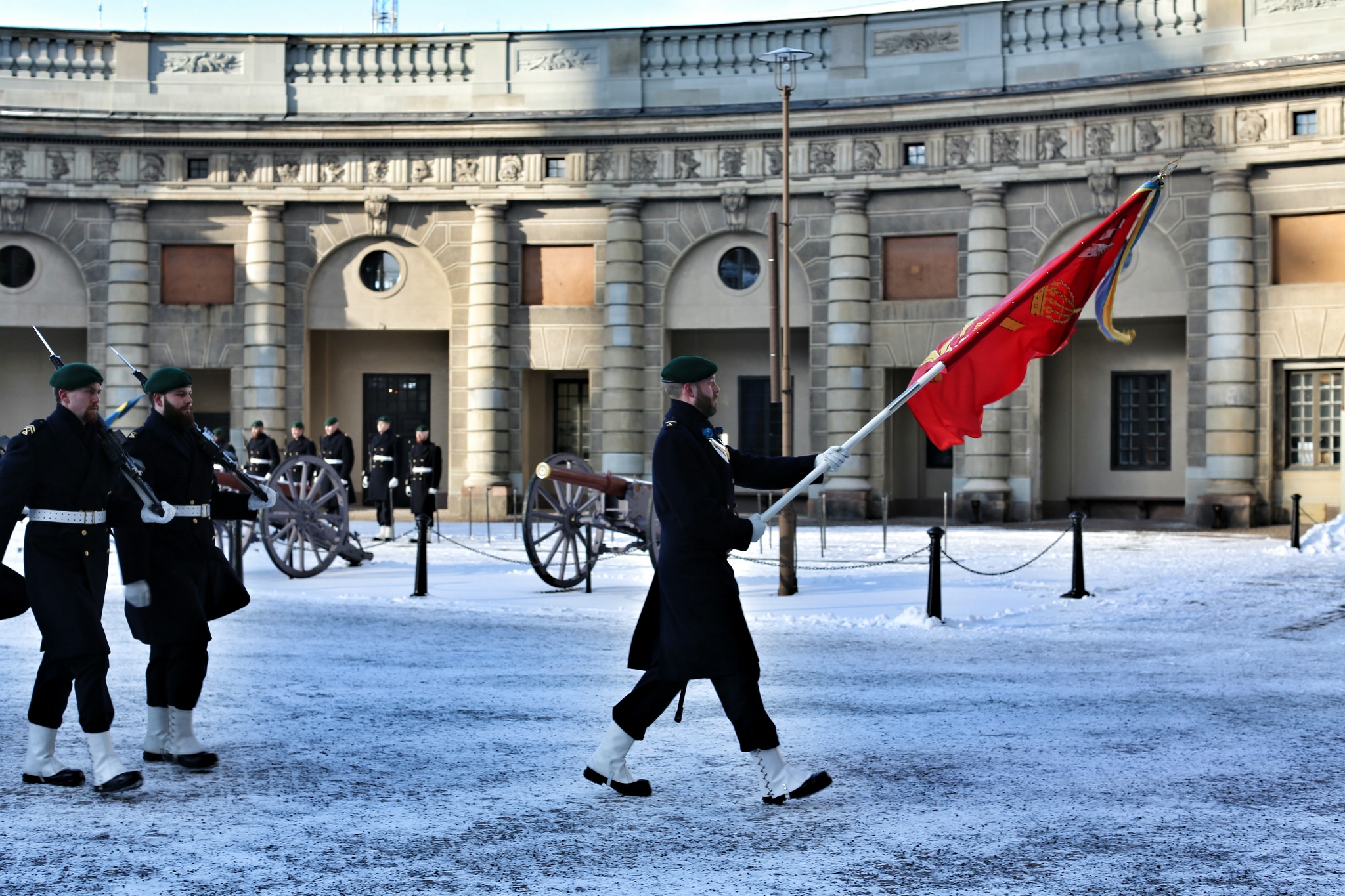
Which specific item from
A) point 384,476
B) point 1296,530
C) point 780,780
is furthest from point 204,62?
point 780,780

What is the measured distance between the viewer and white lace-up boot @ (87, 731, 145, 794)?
21.7ft

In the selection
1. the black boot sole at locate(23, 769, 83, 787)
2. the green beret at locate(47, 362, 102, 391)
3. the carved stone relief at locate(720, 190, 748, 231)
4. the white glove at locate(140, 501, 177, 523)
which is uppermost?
the carved stone relief at locate(720, 190, 748, 231)

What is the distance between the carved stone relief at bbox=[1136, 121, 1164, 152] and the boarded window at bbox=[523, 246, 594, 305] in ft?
32.6

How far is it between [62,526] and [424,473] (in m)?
13.9

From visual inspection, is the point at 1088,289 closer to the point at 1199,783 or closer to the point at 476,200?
the point at 1199,783

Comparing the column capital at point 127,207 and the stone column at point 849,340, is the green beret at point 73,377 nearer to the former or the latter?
the stone column at point 849,340

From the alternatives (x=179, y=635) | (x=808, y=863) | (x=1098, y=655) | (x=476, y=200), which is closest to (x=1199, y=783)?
(x=808, y=863)

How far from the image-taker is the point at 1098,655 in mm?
10797

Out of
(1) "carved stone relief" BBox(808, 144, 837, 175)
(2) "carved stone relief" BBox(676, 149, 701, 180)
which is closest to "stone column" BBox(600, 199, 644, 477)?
(2) "carved stone relief" BBox(676, 149, 701, 180)

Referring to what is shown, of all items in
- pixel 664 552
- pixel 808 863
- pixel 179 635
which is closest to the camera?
pixel 808 863

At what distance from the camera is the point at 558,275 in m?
27.5

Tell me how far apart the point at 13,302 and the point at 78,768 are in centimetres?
2313

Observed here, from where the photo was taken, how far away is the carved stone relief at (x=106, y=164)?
90.3 ft

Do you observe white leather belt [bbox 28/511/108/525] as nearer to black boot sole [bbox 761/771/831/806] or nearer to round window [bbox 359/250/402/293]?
black boot sole [bbox 761/771/831/806]
